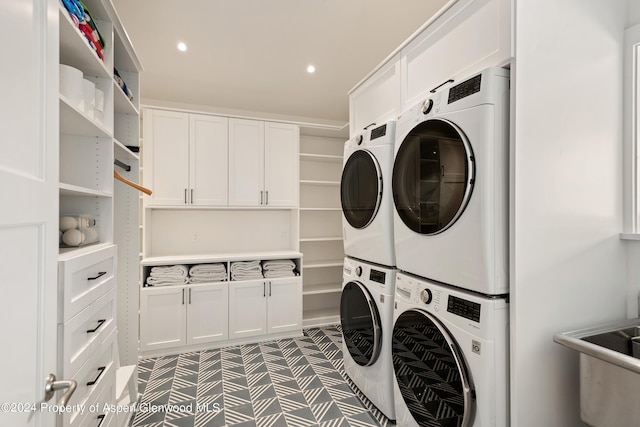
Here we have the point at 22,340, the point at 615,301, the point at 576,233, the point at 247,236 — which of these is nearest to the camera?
the point at 22,340

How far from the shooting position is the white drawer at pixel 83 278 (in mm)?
985

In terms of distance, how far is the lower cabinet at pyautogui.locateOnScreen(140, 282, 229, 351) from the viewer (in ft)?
8.91

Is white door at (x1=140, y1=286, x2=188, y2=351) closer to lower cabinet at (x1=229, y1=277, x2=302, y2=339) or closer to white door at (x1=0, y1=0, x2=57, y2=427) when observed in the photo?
lower cabinet at (x1=229, y1=277, x2=302, y2=339)

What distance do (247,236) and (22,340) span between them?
2.88 meters

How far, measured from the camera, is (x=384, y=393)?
1.82 m

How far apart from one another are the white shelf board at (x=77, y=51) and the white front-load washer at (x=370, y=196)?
58.3 inches

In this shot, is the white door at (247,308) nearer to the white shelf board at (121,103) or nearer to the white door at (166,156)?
the white door at (166,156)

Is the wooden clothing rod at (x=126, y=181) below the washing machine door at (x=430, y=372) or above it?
above

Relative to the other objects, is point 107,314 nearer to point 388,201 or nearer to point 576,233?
point 388,201

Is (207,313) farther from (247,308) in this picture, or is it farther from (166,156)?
(166,156)

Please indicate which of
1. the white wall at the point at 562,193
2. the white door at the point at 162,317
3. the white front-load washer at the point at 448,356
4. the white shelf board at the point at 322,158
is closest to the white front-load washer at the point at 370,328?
the white front-load washer at the point at 448,356

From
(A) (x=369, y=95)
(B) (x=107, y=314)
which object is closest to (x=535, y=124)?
(A) (x=369, y=95)

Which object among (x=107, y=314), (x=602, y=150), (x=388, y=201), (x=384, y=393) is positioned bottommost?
(x=384, y=393)

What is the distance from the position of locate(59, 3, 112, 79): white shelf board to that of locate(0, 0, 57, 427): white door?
25 centimetres
